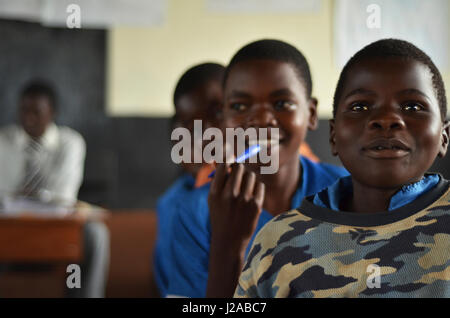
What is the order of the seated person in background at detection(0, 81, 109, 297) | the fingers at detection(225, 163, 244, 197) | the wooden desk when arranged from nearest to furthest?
1. the fingers at detection(225, 163, 244, 197)
2. the wooden desk
3. the seated person in background at detection(0, 81, 109, 297)

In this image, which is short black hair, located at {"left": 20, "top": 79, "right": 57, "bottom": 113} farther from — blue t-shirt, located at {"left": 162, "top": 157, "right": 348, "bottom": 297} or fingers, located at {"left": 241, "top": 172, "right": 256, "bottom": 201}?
fingers, located at {"left": 241, "top": 172, "right": 256, "bottom": 201}

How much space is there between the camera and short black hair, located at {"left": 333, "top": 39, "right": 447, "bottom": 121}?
16.0 inches

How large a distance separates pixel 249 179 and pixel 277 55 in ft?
0.53

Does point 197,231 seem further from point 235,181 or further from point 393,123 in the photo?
point 393,123

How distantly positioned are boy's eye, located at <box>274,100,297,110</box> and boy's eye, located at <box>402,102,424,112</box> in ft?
0.68

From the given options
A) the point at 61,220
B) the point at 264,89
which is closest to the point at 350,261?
the point at 264,89

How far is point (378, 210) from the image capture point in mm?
412

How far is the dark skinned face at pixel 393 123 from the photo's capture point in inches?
15.3

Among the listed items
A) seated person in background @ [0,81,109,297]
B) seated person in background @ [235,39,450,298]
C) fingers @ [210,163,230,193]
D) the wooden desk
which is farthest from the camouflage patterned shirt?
seated person in background @ [0,81,109,297]

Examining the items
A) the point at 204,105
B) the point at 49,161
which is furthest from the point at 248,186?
the point at 49,161

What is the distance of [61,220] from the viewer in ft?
4.85

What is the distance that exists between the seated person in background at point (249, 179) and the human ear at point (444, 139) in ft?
0.36

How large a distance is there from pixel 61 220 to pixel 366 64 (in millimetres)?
1233

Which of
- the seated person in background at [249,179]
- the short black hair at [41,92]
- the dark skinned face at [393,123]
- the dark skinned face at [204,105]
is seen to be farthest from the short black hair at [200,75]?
the short black hair at [41,92]
